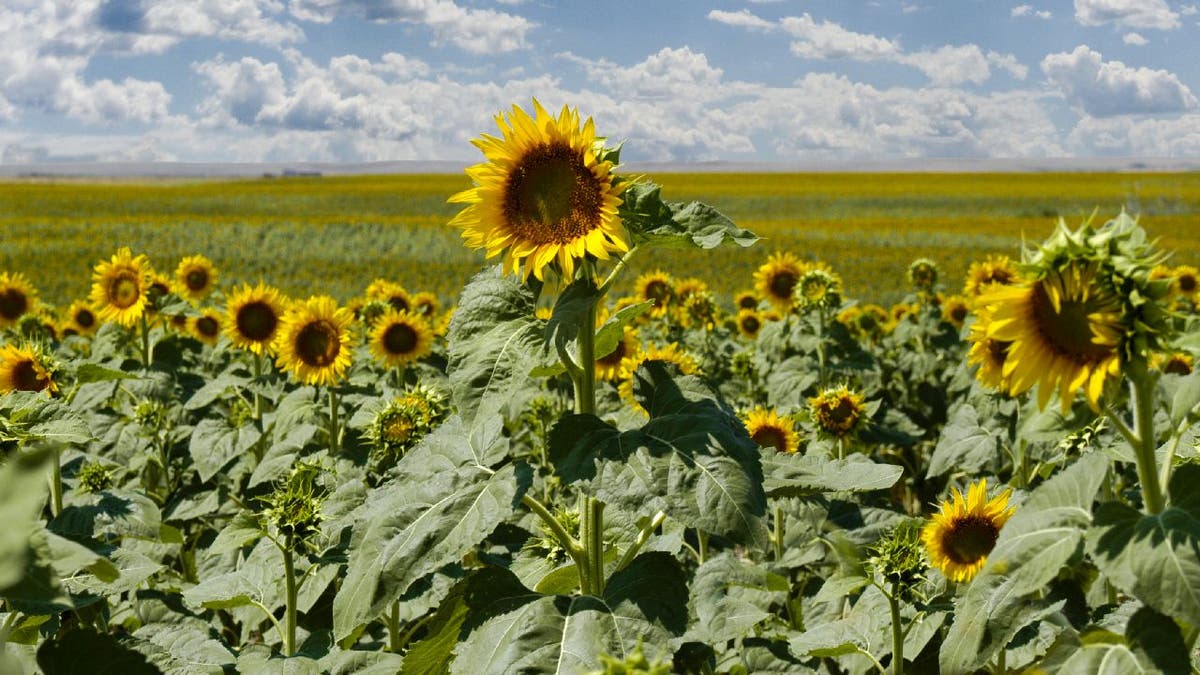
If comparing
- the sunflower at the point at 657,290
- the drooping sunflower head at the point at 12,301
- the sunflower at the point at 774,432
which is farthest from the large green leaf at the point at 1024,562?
the drooping sunflower head at the point at 12,301

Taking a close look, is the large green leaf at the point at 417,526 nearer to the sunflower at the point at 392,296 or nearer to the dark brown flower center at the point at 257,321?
the dark brown flower center at the point at 257,321

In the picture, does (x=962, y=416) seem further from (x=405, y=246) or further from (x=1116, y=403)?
(x=405, y=246)

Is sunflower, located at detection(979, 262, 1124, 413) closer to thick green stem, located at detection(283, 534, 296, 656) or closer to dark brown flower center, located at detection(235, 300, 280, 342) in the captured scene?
thick green stem, located at detection(283, 534, 296, 656)

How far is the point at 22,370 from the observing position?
157 inches

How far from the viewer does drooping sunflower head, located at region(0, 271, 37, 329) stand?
7.50 meters

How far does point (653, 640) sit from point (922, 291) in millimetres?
6921

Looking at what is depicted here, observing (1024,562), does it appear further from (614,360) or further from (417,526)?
(614,360)

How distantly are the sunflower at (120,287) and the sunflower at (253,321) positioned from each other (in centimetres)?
95

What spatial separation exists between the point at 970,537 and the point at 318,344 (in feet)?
10.8

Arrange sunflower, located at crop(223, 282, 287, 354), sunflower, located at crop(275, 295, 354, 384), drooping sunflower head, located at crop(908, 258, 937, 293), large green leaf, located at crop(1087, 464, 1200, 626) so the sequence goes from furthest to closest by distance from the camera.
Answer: drooping sunflower head, located at crop(908, 258, 937, 293) → sunflower, located at crop(223, 282, 287, 354) → sunflower, located at crop(275, 295, 354, 384) → large green leaf, located at crop(1087, 464, 1200, 626)

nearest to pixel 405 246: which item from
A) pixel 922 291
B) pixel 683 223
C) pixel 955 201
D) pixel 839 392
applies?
pixel 922 291

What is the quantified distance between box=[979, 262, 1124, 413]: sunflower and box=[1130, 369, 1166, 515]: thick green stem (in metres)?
0.07

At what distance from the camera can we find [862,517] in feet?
12.5

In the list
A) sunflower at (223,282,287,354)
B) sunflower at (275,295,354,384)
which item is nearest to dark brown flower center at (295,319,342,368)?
sunflower at (275,295,354,384)
